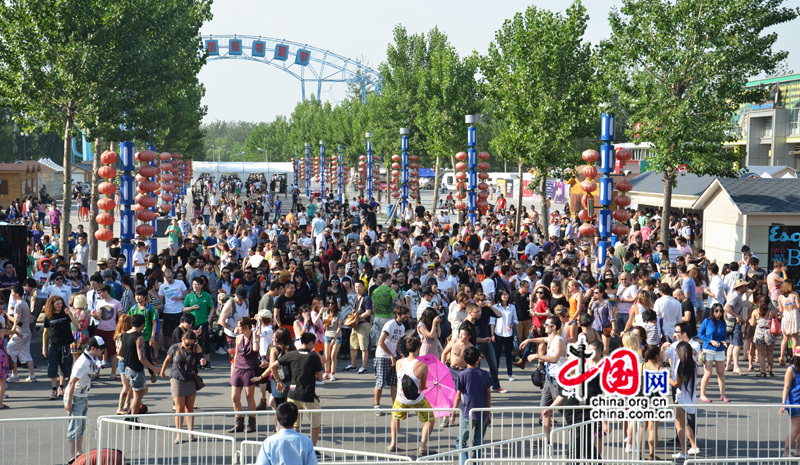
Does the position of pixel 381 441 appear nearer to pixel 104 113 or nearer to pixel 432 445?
pixel 432 445

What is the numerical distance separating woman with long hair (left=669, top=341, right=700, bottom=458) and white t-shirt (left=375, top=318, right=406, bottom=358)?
3.61 meters

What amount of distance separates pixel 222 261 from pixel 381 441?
1112 centimetres

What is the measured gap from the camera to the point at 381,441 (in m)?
9.99

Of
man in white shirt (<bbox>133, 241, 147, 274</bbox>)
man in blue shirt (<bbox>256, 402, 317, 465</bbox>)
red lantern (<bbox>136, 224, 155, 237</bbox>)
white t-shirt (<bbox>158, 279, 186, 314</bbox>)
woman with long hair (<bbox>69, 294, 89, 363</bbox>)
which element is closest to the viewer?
man in blue shirt (<bbox>256, 402, 317, 465</bbox>)

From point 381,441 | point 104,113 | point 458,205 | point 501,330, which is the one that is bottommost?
point 381,441

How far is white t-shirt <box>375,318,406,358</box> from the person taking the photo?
11188 millimetres

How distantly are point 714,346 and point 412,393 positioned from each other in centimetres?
505

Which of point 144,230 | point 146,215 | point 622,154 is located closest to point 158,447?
point 144,230

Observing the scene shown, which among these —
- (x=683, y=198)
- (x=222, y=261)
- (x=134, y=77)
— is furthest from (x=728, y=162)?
(x=134, y=77)

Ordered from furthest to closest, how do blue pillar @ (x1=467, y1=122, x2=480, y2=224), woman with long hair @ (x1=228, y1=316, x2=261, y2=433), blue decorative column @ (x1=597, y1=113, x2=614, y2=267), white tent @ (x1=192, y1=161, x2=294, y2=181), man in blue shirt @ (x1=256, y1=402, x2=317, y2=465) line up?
1. white tent @ (x1=192, y1=161, x2=294, y2=181)
2. blue pillar @ (x1=467, y1=122, x2=480, y2=224)
3. blue decorative column @ (x1=597, y1=113, x2=614, y2=267)
4. woman with long hair @ (x1=228, y1=316, x2=261, y2=433)
5. man in blue shirt @ (x1=256, y1=402, x2=317, y2=465)

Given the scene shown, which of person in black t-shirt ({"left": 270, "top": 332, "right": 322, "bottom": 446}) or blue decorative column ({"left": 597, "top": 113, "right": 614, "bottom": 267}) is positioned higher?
blue decorative column ({"left": 597, "top": 113, "right": 614, "bottom": 267})

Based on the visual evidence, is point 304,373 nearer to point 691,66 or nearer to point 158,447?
point 158,447

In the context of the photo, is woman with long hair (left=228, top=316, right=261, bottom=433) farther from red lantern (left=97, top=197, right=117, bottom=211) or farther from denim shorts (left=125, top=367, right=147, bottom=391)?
red lantern (left=97, top=197, right=117, bottom=211)

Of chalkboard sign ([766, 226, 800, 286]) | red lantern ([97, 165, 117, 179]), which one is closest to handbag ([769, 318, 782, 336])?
chalkboard sign ([766, 226, 800, 286])
